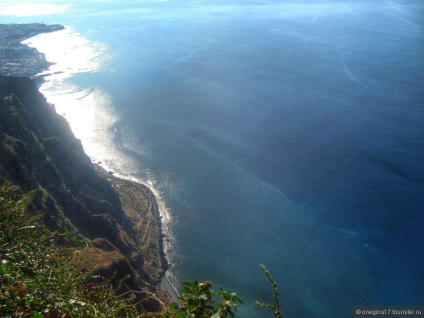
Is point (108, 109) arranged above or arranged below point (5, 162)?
below

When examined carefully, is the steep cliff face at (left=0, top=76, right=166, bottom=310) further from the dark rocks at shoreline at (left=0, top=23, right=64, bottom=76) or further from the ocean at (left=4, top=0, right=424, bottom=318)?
the dark rocks at shoreline at (left=0, top=23, right=64, bottom=76)

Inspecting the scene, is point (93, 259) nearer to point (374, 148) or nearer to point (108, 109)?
point (374, 148)

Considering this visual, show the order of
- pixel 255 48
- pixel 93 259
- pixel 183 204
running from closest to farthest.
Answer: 1. pixel 93 259
2. pixel 183 204
3. pixel 255 48

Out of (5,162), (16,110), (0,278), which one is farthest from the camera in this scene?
(16,110)

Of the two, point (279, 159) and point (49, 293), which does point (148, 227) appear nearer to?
point (279, 159)

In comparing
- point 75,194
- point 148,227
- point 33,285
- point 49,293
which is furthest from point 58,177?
point 33,285

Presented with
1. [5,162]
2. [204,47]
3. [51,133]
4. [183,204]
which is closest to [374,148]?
[183,204]

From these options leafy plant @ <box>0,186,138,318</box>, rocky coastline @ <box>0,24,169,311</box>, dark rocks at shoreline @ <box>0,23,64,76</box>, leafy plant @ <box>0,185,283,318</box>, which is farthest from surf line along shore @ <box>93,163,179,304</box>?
dark rocks at shoreline @ <box>0,23,64,76</box>
